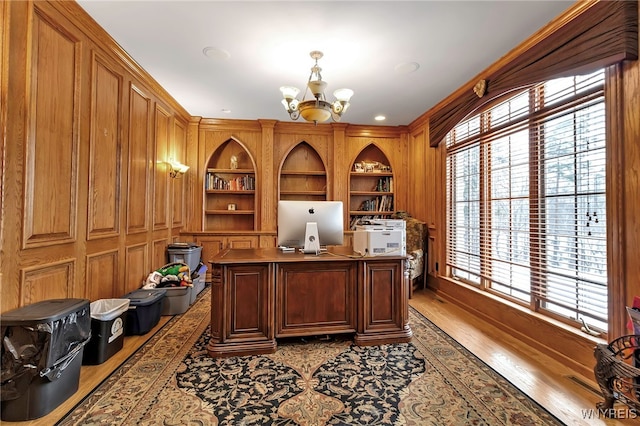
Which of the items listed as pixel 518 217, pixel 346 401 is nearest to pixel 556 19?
pixel 518 217

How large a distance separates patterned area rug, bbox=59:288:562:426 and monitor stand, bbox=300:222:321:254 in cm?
86

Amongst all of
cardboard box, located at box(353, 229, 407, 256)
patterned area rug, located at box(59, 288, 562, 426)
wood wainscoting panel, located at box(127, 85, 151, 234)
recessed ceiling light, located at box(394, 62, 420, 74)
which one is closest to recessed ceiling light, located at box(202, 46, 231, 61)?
wood wainscoting panel, located at box(127, 85, 151, 234)

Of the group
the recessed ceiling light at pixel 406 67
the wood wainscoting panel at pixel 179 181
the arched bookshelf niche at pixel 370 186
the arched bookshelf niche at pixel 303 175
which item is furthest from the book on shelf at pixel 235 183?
the recessed ceiling light at pixel 406 67

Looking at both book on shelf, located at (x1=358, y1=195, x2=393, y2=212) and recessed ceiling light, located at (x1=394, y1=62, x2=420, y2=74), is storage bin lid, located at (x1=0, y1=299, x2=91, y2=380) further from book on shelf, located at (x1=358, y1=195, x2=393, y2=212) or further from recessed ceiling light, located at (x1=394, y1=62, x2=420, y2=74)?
book on shelf, located at (x1=358, y1=195, x2=393, y2=212)

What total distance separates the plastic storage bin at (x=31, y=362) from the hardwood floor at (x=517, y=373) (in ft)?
0.26

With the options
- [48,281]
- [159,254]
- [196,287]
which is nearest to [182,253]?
[159,254]

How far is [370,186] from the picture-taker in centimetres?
566

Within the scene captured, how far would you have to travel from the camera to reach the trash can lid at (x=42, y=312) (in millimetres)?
1656

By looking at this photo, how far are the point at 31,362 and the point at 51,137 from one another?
149cm

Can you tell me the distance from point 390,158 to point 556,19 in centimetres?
316

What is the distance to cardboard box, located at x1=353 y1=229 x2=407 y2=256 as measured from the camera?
2.71m

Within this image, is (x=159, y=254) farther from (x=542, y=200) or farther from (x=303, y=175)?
(x=542, y=200)

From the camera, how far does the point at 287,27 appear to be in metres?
2.46

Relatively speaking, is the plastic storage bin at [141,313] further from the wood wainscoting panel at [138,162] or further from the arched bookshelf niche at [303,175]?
the arched bookshelf niche at [303,175]
